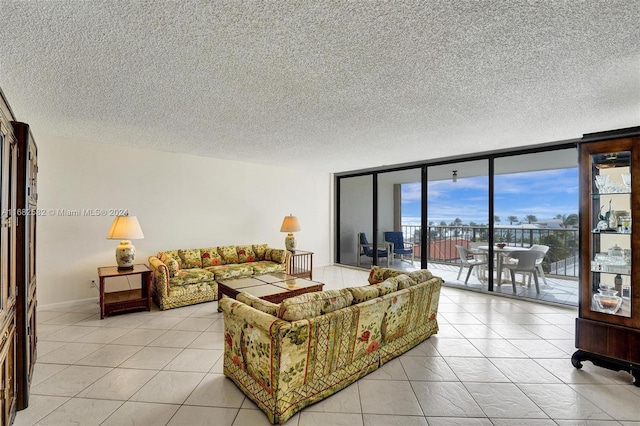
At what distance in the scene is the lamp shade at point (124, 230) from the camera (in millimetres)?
3959

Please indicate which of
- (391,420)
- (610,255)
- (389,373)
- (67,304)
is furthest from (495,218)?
(67,304)

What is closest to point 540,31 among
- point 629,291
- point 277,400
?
point 629,291

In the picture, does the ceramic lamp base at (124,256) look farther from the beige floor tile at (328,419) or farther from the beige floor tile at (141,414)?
the beige floor tile at (328,419)

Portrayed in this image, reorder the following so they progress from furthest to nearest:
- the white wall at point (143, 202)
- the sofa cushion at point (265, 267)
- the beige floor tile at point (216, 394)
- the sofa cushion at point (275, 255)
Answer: the sofa cushion at point (275, 255) < the sofa cushion at point (265, 267) < the white wall at point (143, 202) < the beige floor tile at point (216, 394)

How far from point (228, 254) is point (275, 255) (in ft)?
2.67

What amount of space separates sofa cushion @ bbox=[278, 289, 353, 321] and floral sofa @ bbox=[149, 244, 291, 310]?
2680 mm

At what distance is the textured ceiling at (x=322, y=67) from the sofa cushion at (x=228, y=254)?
2171 mm

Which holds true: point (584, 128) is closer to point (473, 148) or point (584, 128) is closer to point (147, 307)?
point (473, 148)

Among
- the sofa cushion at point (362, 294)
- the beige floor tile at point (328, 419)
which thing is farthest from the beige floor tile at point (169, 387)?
the sofa cushion at point (362, 294)

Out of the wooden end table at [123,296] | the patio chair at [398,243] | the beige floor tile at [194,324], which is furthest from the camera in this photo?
the patio chair at [398,243]

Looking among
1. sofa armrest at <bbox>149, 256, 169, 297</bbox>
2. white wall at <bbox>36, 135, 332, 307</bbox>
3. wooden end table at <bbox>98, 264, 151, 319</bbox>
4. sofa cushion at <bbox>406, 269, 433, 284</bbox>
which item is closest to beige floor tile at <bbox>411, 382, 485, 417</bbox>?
sofa cushion at <bbox>406, 269, 433, 284</bbox>

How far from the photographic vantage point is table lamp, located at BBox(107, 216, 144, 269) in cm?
397

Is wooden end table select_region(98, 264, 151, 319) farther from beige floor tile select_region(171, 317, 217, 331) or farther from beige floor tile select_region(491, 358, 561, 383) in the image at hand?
beige floor tile select_region(491, 358, 561, 383)

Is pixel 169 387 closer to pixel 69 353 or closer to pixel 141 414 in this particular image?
pixel 141 414
